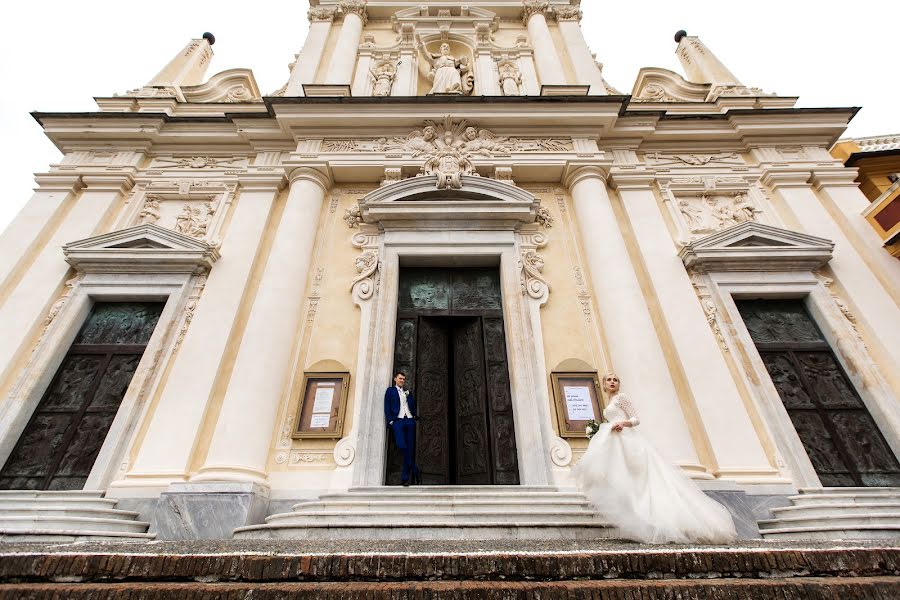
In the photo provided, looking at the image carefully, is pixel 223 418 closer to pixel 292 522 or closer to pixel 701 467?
pixel 292 522

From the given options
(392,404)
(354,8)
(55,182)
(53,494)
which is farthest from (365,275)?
(354,8)

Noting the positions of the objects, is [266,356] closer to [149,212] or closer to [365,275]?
[365,275]

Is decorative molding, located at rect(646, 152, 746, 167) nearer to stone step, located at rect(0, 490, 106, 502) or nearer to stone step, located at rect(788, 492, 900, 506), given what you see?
stone step, located at rect(788, 492, 900, 506)

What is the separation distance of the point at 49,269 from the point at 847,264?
521 inches

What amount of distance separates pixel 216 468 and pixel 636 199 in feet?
26.4

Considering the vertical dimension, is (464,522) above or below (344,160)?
below

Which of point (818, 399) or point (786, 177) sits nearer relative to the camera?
point (818, 399)

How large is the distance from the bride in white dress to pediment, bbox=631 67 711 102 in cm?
941

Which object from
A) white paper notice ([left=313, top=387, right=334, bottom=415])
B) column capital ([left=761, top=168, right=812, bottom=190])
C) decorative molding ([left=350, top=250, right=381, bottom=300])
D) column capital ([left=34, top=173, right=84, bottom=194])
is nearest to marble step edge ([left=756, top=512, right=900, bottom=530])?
white paper notice ([left=313, top=387, right=334, bottom=415])

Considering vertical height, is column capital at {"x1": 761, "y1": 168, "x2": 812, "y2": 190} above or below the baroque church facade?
above

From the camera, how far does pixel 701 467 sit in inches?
201

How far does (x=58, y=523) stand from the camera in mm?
4238

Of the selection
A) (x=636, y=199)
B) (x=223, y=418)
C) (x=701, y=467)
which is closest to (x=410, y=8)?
(x=636, y=199)

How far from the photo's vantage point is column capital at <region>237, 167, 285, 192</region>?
8.19 m
